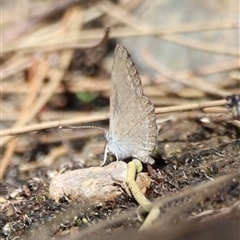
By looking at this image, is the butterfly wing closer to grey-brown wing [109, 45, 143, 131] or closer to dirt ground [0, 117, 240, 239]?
grey-brown wing [109, 45, 143, 131]

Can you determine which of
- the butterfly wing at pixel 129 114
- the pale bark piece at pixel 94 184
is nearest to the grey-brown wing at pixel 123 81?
the butterfly wing at pixel 129 114

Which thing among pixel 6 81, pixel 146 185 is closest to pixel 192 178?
pixel 146 185

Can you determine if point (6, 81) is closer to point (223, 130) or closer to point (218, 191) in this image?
point (223, 130)

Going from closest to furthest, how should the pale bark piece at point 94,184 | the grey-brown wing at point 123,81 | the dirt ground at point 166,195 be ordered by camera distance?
1. the dirt ground at point 166,195
2. the pale bark piece at point 94,184
3. the grey-brown wing at point 123,81

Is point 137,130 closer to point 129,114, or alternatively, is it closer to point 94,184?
point 129,114

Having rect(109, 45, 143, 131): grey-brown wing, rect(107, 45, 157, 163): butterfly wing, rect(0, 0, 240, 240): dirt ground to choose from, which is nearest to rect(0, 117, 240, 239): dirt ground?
rect(0, 0, 240, 240): dirt ground

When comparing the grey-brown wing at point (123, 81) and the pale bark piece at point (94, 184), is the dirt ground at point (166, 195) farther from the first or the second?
the grey-brown wing at point (123, 81)

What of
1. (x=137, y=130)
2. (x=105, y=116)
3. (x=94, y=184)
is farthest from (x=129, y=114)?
(x=105, y=116)

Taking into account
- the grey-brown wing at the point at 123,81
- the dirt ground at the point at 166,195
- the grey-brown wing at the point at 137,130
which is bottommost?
the dirt ground at the point at 166,195
